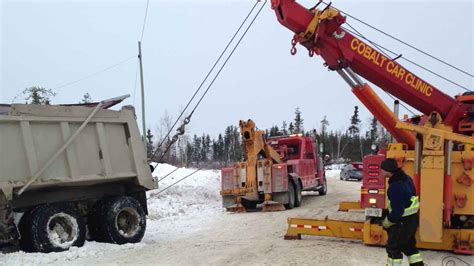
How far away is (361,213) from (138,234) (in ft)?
21.8

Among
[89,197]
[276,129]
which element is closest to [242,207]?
[89,197]

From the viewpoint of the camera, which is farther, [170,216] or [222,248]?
[170,216]

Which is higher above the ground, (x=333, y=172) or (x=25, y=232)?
(x=25, y=232)

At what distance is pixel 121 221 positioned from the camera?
9781mm

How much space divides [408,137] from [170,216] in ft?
25.1

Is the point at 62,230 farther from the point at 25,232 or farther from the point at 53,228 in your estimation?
the point at 25,232

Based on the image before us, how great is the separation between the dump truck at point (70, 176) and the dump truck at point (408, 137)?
136 inches

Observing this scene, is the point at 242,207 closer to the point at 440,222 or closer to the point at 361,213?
the point at 361,213

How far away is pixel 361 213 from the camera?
13547mm

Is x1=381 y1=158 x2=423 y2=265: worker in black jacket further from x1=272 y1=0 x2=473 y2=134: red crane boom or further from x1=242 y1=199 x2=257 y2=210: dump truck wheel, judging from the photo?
x1=242 y1=199 x2=257 y2=210: dump truck wheel

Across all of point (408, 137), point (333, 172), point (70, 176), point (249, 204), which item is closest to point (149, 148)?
point (333, 172)

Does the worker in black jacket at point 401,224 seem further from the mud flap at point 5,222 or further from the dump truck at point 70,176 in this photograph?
the mud flap at point 5,222

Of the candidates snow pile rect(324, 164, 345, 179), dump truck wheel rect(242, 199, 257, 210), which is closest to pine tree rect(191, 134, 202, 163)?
snow pile rect(324, 164, 345, 179)

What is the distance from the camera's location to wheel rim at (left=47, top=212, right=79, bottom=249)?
8359 millimetres
